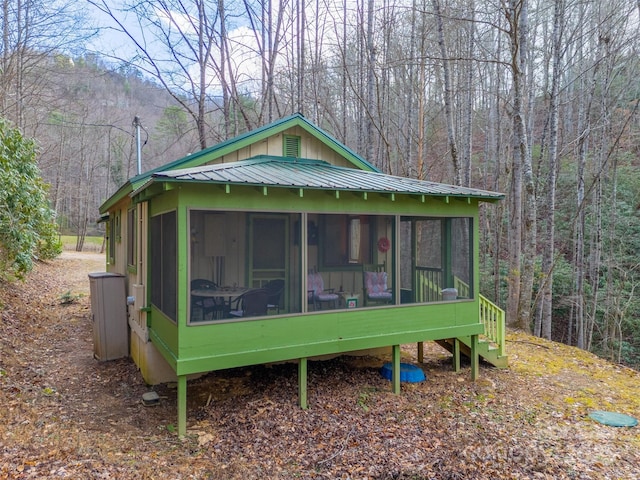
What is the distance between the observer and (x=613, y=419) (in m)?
5.15

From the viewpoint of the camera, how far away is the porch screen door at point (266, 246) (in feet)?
20.8

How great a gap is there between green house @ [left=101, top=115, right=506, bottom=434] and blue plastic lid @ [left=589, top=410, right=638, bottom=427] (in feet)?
5.33

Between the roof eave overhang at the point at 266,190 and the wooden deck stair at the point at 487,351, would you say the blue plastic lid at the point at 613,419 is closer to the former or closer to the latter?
the wooden deck stair at the point at 487,351

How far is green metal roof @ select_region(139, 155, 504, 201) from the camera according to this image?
14.8 ft

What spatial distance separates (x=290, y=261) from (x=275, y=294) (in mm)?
720

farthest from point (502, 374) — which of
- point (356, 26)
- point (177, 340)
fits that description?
point (356, 26)

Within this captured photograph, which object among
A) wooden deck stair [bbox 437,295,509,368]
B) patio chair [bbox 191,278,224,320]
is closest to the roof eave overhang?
patio chair [bbox 191,278,224,320]

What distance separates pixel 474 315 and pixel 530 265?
13.9 feet

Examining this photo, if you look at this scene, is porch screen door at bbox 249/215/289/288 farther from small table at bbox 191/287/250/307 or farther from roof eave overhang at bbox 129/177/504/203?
roof eave overhang at bbox 129/177/504/203

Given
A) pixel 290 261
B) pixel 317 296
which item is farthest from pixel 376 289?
pixel 290 261

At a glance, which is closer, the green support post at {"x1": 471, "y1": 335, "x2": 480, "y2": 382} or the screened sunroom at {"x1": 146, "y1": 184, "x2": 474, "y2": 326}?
the screened sunroom at {"x1": 146, "y1": 184, "x2": 474, "y2": 326}

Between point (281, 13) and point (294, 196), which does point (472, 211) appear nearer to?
point (294, 196)

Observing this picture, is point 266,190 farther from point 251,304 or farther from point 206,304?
Answer: point 206,304

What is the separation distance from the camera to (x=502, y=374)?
6738 millimetres
